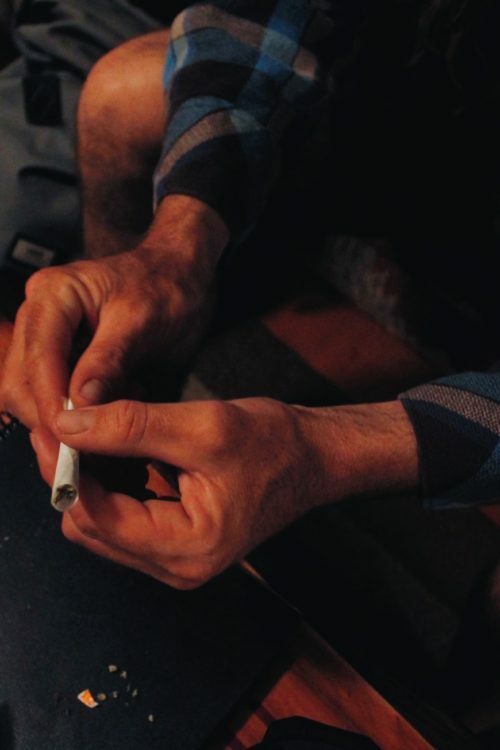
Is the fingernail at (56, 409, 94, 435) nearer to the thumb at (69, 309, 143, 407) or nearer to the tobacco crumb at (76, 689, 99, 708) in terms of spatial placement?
the thumb at (69, 309, 143, 407)

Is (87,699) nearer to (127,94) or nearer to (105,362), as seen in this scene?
(105,362)

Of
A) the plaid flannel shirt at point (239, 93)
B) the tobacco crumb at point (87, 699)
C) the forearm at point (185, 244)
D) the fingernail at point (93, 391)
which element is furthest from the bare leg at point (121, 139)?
the tobacco crumb at point (87, 699)

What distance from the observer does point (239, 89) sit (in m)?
0.80

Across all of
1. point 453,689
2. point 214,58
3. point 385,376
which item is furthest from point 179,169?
point 453,689

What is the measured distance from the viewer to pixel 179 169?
754 millimetres

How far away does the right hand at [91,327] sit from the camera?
544 mm

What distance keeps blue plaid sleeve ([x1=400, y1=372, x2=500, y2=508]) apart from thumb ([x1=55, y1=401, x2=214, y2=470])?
0.23 m

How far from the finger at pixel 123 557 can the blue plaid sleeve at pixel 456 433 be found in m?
0.24

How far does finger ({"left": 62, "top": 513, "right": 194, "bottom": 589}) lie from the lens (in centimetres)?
50

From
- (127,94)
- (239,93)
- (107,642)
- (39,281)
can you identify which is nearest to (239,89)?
(239,93)

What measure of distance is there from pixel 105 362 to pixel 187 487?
133mm

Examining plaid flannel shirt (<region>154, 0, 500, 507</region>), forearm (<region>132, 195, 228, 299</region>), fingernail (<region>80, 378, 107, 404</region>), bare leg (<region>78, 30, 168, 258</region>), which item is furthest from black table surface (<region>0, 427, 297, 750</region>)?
bare leg (<region>78, 30, 168, 258</region>)

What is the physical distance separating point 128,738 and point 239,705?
0.27 ft

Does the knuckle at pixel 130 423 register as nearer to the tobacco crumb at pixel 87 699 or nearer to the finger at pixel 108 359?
the finger at pixel 108 359
